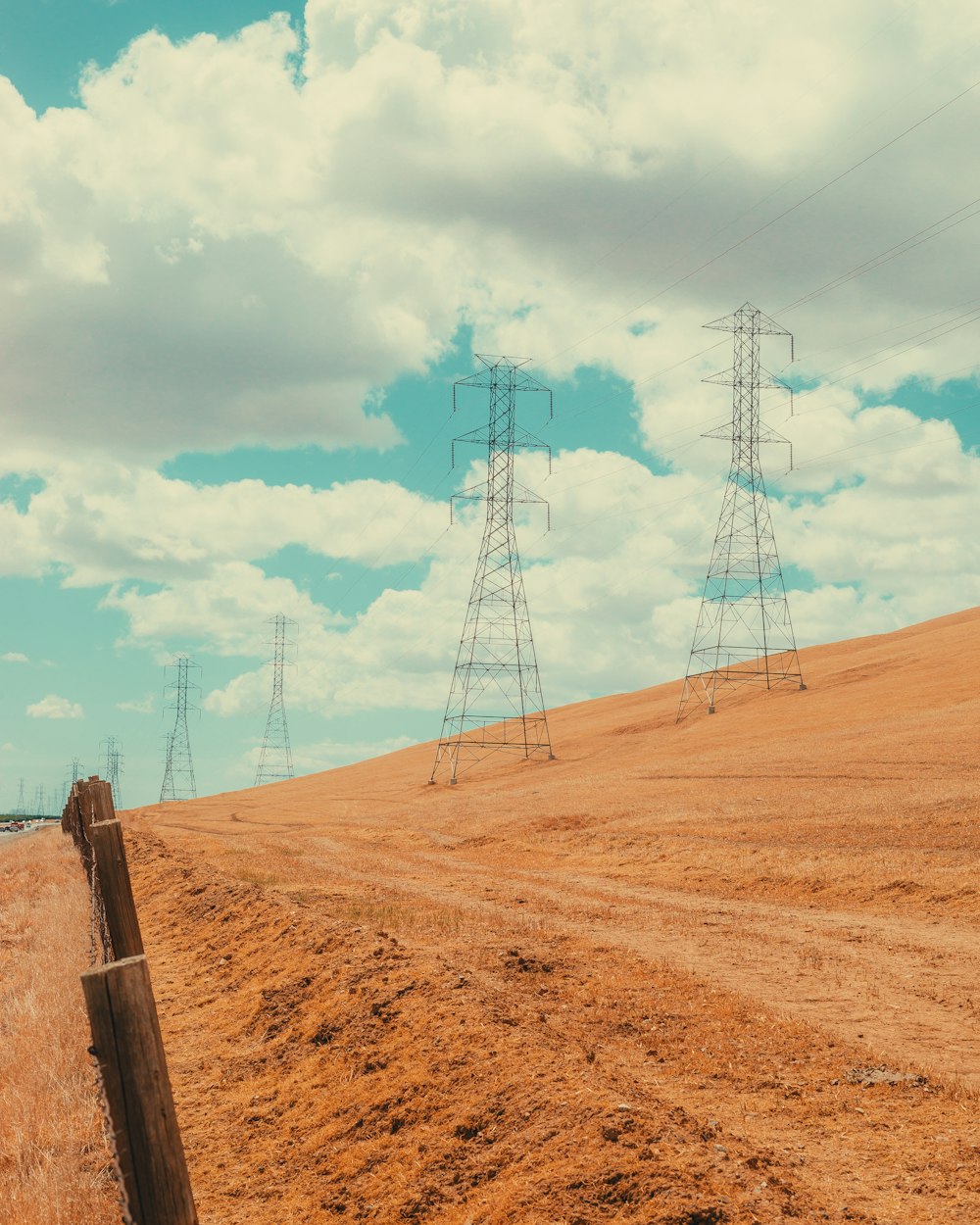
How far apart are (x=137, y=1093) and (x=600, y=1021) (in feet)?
20.8

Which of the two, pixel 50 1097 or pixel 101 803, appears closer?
pixel 50 1097

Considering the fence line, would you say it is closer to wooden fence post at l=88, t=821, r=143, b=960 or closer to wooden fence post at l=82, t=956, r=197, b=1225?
wooden fence post at l=82, t=956, r=197, b=1225

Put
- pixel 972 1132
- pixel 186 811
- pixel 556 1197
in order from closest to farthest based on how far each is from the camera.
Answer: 1. pixel 556 1197
2. pixel 972 1132
3. pixel 186 811

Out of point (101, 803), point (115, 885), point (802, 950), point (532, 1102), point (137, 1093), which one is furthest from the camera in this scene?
point (802, 950)

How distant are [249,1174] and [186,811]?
5871 centimetres

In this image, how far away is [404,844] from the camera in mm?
32125

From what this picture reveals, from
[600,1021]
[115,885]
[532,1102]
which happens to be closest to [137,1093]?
[532,1102]

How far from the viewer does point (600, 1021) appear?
33.2ft

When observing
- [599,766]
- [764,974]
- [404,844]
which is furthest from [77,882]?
[599,766]

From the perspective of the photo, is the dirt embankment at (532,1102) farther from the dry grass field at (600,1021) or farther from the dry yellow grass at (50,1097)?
the dry yellow grass at (50,1097)

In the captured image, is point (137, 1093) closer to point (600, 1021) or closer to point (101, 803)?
point (600, 1021)

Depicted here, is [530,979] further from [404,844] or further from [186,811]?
[186,811]

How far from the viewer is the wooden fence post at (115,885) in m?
10.1

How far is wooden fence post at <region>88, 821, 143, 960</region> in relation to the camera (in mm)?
10125
